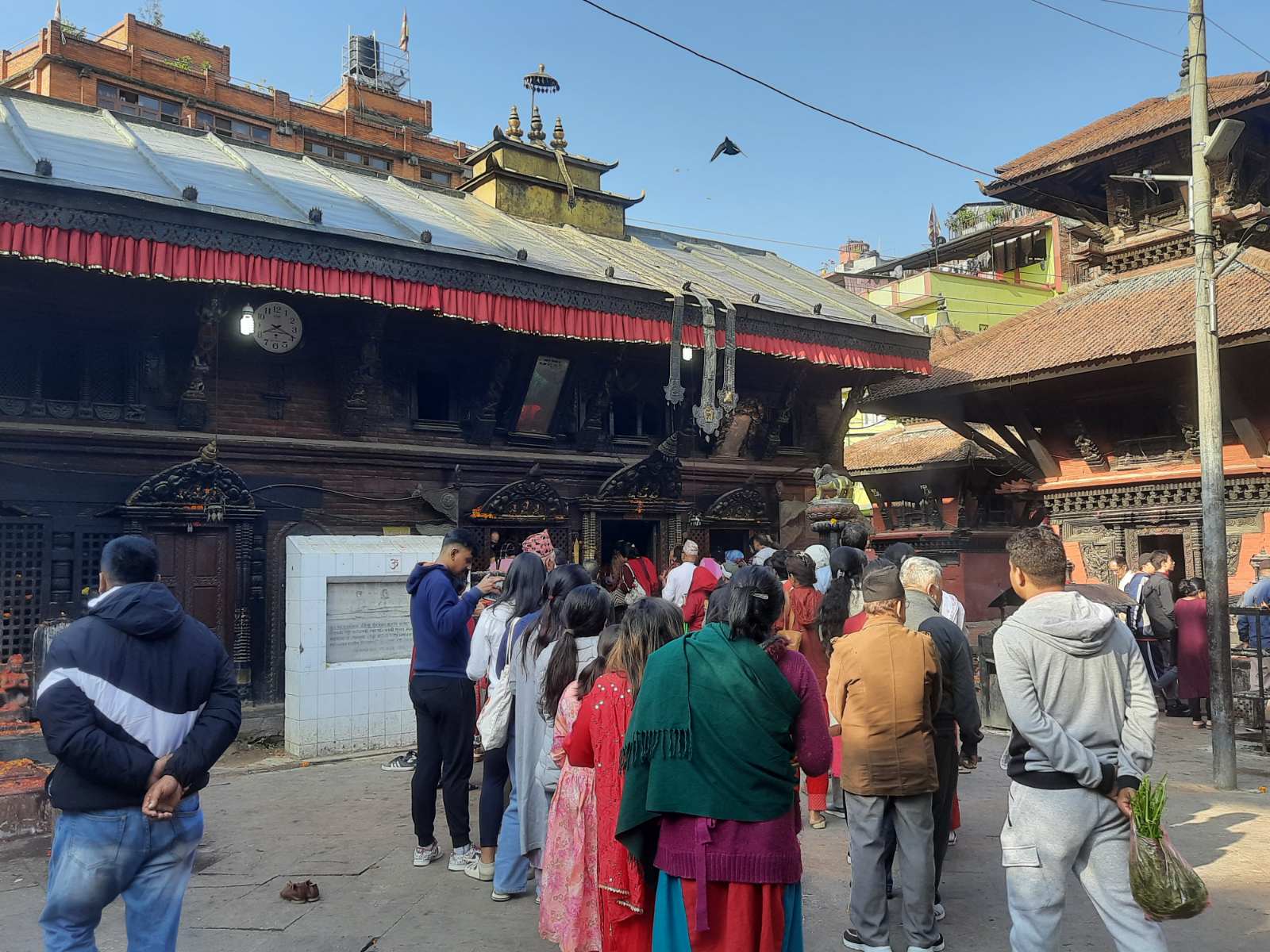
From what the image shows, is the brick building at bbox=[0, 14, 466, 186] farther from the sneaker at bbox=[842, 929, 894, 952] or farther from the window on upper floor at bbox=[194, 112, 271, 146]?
the sneaker at bbox=[842, 929, 894, 952]

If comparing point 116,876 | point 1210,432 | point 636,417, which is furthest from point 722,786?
point 636,417

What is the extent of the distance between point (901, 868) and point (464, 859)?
9.00 ft

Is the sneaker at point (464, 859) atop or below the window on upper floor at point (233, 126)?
below

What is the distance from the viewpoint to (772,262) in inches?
794

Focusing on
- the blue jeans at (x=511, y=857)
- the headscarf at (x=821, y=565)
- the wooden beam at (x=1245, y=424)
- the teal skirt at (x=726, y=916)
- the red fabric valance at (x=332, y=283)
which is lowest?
the blue jeans at (x=511, y=857)

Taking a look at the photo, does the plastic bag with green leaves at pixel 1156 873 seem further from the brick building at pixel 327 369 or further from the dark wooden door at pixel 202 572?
the dark wooden door at pixel 202 572

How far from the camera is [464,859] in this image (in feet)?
18.5

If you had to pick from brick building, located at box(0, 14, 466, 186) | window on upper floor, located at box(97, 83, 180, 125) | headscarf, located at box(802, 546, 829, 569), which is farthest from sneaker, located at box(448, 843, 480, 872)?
window on upper floor, located at box(97, 83, 180, 125)

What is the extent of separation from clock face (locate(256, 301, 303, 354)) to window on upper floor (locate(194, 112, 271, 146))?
24.1 meters

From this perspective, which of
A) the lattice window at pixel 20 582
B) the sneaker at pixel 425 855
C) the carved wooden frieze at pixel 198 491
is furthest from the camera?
the carved wooden frieze at pixel 198 491

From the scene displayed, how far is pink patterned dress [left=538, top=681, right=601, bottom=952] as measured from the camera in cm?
405

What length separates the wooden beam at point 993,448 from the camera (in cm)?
A: 1803

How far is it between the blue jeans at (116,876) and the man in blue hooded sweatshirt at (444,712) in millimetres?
2199

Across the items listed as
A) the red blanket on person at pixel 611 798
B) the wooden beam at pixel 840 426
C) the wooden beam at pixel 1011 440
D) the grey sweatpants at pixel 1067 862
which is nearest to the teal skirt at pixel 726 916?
the red blanket on person at pixel 611 798
